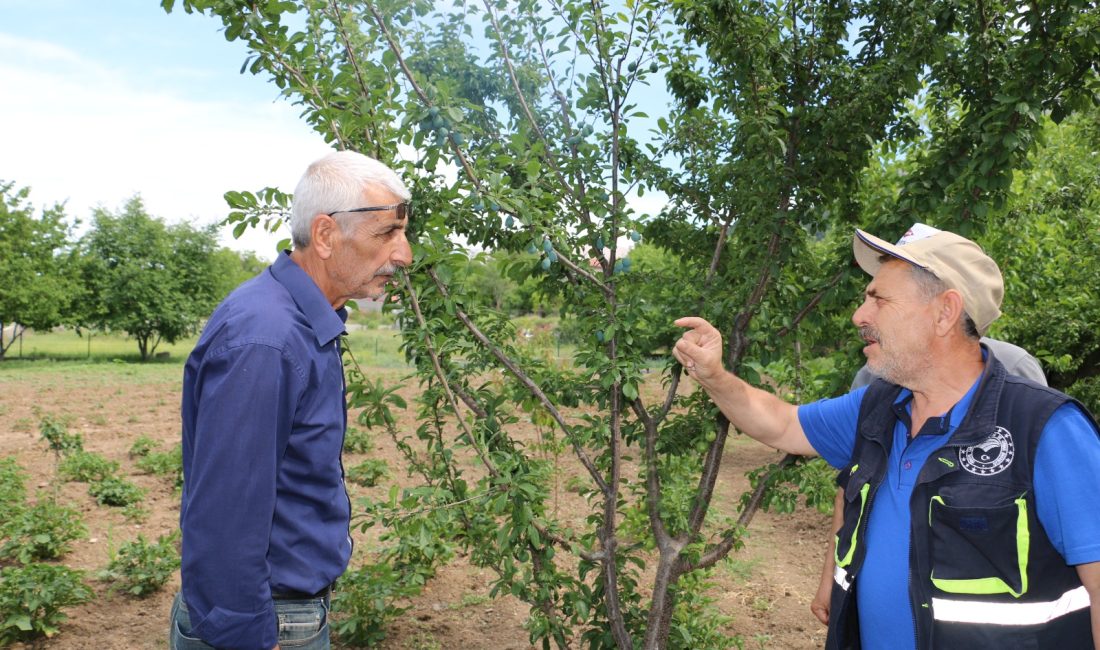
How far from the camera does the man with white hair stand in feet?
4.92

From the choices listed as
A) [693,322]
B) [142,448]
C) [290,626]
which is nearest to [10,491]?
[142,448]

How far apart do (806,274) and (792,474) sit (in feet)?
3.07

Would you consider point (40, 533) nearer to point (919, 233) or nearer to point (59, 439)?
point (59, 439)

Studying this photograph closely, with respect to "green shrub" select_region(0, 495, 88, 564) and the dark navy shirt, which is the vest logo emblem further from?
"green shrub" select_region(0, 495, 88, 564)

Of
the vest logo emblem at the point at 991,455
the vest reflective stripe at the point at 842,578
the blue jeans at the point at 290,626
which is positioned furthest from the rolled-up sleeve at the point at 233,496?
the vest logo emblem at the point at 991,455

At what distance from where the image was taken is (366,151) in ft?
9.13

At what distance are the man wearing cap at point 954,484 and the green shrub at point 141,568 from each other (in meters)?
4.29

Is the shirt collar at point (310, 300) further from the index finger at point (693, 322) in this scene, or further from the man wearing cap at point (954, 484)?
the man wearing cap at point (954, 484)

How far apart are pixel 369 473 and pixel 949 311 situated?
6.01 meters

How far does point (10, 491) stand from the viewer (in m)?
5.82

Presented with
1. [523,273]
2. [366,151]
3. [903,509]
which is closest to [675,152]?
[523,273]

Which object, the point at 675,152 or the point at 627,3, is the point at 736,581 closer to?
the point at 675,152

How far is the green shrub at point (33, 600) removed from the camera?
3943 millimetres

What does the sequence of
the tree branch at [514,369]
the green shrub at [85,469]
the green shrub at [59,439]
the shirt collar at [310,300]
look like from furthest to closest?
the green shrub at [59,439]
the green shrub at [85,469]
the tree branch at [514,369]
the shirt collar at [310,300]
